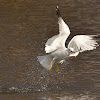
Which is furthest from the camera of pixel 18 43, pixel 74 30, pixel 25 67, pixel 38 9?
pixel 38 9

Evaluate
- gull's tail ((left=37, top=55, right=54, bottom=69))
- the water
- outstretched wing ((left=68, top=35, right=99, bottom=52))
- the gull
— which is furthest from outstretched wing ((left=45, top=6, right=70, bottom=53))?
the water

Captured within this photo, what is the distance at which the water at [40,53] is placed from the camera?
6672mm

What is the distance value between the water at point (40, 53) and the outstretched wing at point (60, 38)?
822 mm

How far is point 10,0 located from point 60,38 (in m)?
7.69

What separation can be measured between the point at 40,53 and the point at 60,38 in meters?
2.41

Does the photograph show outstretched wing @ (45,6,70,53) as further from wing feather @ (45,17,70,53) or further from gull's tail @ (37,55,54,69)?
gull's tail @ (37,55,54,69)

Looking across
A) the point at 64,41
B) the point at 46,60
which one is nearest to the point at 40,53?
the point at 46,60

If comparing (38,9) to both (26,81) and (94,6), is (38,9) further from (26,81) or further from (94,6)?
(26,81)

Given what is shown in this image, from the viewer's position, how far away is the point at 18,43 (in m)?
9.29

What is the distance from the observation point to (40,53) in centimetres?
860

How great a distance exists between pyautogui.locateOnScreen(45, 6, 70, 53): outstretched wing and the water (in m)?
0.82

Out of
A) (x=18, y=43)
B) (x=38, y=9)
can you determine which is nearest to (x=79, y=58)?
(x=18, y=43)

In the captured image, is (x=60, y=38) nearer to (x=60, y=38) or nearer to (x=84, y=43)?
(x=60, y=38)

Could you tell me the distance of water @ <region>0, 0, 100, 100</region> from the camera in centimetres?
667
